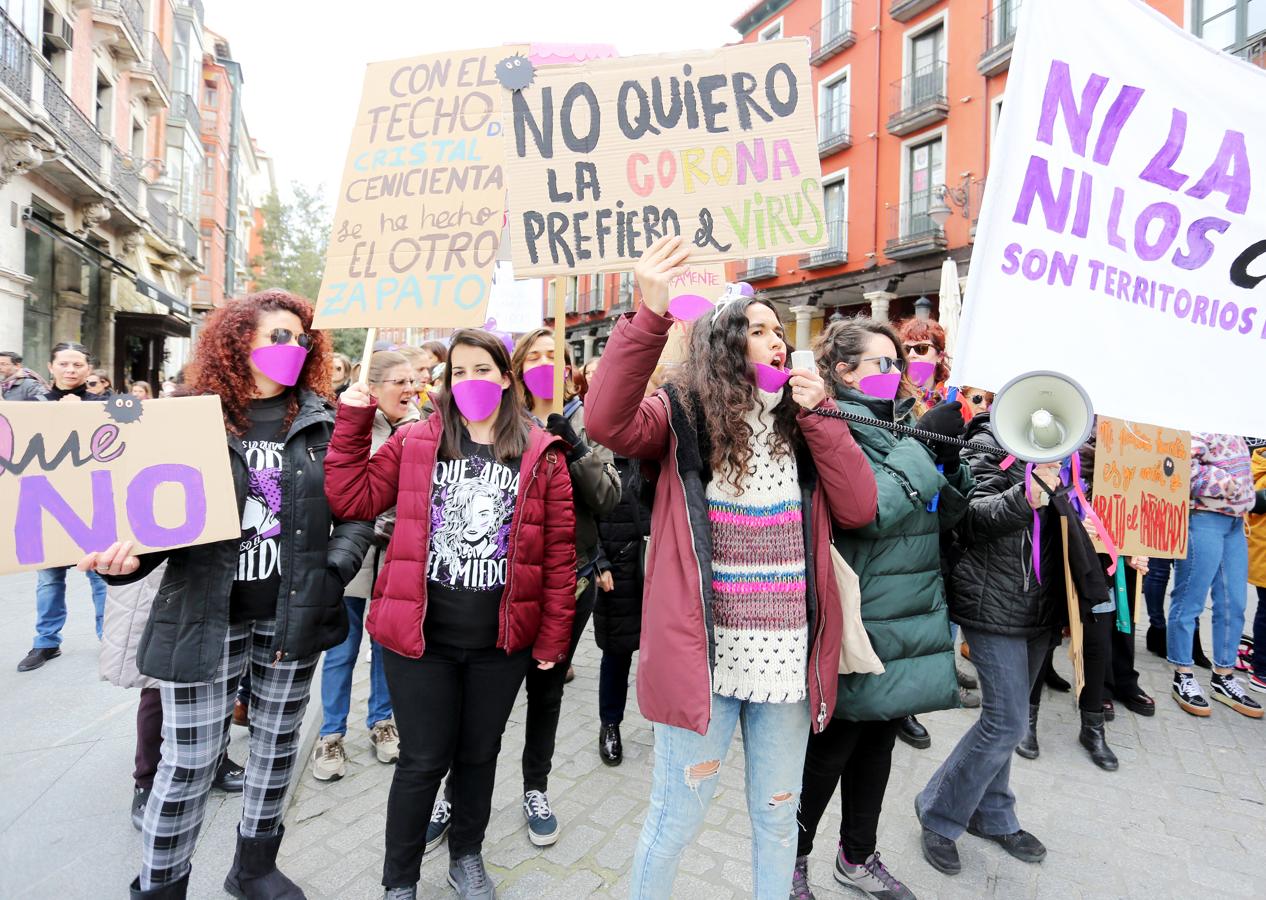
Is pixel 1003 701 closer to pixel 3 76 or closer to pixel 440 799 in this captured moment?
pixel 440 799

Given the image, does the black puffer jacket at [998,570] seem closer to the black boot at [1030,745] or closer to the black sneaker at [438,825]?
the black boot at [1030,745]

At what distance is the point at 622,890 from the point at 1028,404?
2.17m

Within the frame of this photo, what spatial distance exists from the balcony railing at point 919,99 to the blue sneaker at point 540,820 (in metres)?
18.6

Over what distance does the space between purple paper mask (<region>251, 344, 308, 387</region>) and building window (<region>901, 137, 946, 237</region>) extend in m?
17.7

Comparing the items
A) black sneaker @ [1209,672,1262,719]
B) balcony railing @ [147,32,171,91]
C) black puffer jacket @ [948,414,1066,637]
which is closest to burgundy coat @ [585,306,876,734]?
black puffer jacket @ [948,414,1066,637]

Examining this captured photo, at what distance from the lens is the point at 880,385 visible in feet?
7.97

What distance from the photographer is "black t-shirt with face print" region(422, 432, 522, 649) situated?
7.59 feet

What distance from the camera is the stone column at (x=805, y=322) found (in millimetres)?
21016

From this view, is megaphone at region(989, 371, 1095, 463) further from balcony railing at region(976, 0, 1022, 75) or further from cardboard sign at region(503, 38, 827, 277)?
balcony railing at region(976, 0, 1022, 75)

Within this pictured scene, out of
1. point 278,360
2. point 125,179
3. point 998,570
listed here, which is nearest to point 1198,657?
point 998,570

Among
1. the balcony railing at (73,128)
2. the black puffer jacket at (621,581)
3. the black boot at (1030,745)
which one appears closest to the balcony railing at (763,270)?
the balcony railing at (73,128)

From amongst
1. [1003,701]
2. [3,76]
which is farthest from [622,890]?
[3,76]

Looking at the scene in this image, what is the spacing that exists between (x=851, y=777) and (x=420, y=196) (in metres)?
2.73

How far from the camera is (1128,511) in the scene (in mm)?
3754
